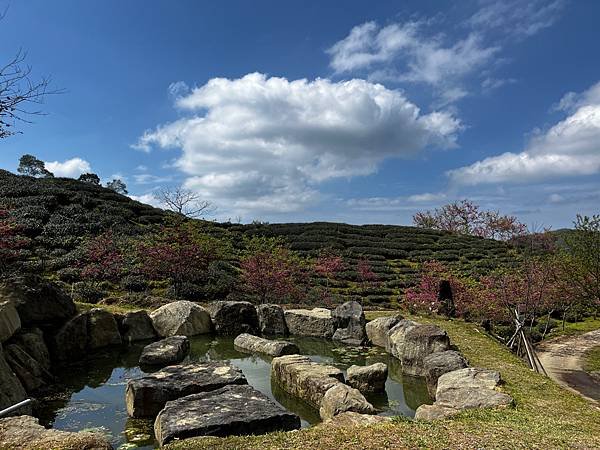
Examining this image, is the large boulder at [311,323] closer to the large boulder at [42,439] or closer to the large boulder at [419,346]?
the large boulder at [419,346]

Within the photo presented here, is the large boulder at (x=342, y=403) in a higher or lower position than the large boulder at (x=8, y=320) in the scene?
lower

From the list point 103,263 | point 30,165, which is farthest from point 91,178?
point 103,263

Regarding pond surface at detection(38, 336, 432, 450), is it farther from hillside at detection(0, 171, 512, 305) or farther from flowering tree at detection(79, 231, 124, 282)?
hillside at detection(0, 171, 512, 305)

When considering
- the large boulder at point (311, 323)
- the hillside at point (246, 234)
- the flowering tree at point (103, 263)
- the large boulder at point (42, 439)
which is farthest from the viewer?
the hillside at point (246, 234)

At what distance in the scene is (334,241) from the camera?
43.6 meters

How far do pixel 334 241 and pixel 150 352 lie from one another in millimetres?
32765

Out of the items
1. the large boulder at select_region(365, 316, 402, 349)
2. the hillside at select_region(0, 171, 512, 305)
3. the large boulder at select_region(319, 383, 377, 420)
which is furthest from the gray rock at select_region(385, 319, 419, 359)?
the hillside at select_region(0, 171, 512, 305)

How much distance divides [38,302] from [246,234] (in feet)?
89.9

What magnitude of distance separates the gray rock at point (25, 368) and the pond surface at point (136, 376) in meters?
0.59

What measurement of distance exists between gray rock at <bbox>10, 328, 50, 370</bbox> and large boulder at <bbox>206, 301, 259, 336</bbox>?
19.2 ft

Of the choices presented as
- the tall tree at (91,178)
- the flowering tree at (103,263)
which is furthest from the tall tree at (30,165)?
the flowering tree at (103,263)

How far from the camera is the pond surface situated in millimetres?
7695

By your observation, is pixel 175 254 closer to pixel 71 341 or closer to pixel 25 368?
pixel 71 341

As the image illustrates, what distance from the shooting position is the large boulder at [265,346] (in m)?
12.6
